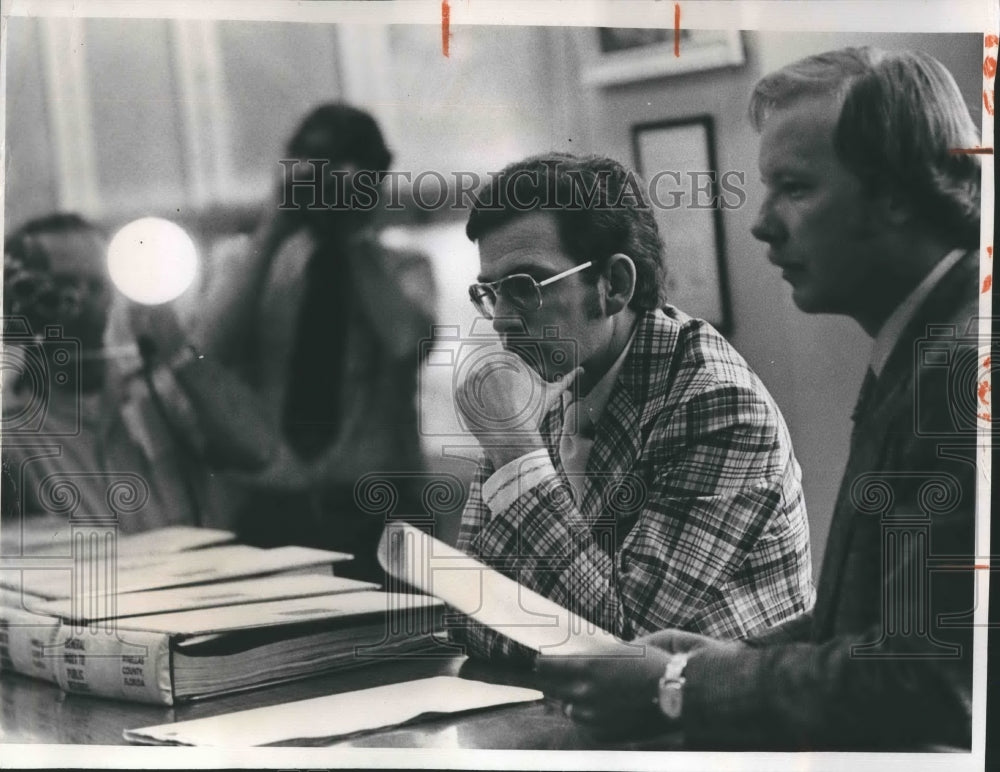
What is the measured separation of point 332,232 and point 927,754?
974 millimetres

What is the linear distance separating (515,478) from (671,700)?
330mm

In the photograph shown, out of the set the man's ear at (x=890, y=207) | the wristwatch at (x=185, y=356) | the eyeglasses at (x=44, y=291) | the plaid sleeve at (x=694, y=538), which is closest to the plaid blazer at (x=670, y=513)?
the plaid sleeve at (x=694, y=538)

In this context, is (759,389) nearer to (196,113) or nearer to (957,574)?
(957,574)

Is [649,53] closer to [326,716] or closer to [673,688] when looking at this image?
[673,688]

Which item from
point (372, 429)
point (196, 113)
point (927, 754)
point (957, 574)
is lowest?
point (927, 754)

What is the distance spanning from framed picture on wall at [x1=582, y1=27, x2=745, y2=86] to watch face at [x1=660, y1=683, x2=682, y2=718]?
74 cm

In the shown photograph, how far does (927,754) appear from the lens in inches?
54.6

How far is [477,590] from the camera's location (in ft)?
4.58

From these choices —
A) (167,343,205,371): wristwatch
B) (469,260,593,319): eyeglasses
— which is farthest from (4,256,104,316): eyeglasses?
(469,260,593,319): eyeglasses

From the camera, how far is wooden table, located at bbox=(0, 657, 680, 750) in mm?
1372

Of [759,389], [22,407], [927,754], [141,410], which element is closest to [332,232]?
[141,410]

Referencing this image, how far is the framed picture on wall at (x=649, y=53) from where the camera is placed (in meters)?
1.39

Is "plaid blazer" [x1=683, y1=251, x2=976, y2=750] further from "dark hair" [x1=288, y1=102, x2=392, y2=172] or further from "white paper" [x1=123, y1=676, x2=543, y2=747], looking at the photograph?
"dark hair" [x1=288, y1=102, x2=392, y2=172]

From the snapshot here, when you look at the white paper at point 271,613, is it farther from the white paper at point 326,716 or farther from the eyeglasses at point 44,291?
the eyeglasses at point 44,291
